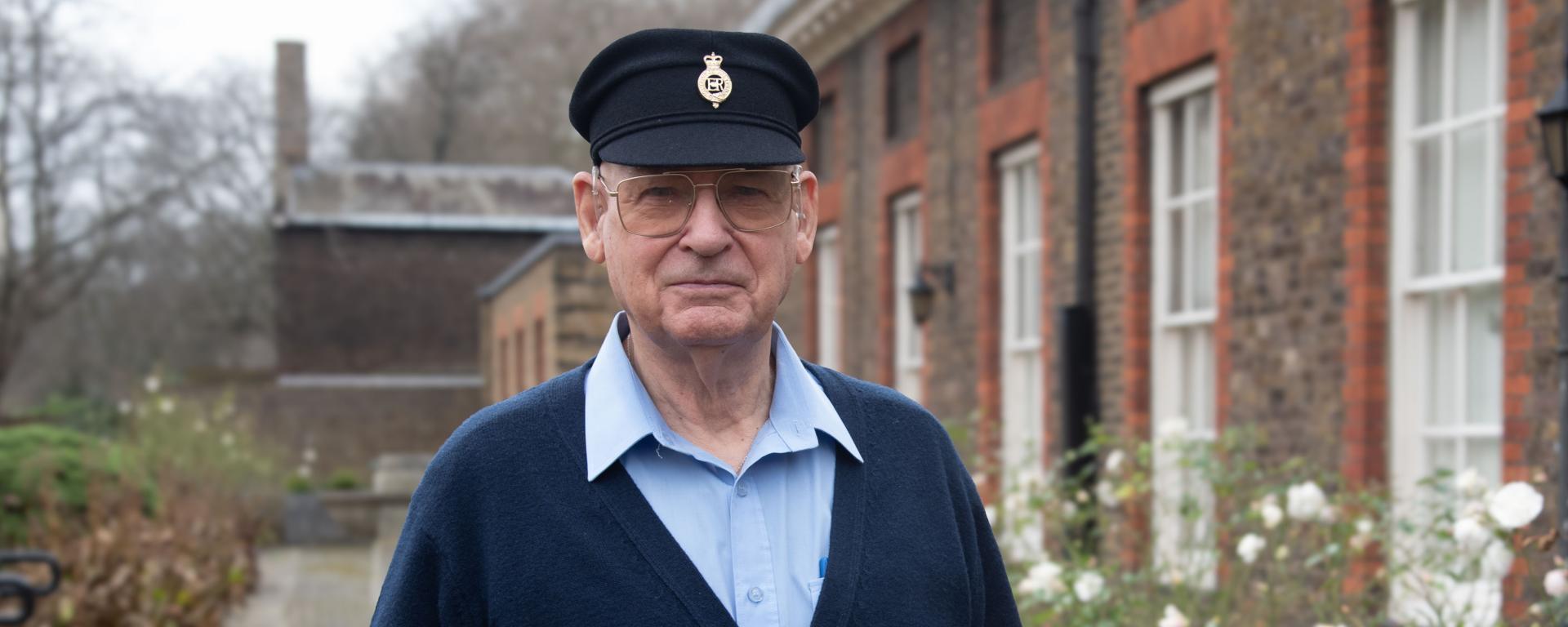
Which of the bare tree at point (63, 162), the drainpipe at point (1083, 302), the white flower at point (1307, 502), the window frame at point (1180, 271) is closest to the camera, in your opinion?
the white flower at point (1307, 502)

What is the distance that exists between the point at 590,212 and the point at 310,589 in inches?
501

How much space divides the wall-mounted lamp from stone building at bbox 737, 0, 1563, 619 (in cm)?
4

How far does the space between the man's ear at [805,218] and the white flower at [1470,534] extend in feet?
8.88

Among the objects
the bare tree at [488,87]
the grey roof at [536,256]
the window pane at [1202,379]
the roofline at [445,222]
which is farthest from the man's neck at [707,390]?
the bare tree at [488,87]

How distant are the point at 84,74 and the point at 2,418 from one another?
252 inches

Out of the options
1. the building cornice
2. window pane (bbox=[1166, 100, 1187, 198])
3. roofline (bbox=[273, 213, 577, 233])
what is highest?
the building cornice

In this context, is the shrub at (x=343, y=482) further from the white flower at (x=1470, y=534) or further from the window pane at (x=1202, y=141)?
the white flower at (x=1470, y=534)

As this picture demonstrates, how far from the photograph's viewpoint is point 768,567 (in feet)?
6.82

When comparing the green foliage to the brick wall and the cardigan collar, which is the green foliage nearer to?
the cardigan collar

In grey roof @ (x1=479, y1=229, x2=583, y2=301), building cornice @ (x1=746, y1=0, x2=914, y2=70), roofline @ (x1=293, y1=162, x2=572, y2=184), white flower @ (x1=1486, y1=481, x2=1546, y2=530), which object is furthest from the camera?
roofline @ (x1=293, y1=162, x2=572, y2=184)

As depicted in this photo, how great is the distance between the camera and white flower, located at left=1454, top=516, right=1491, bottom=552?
439 centimetres

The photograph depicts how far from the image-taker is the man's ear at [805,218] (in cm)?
232

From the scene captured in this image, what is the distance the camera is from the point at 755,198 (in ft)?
7.25

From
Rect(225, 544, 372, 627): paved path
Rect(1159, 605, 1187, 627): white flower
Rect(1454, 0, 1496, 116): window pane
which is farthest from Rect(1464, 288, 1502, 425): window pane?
Rect(225, 544, 372, 627): paved path
